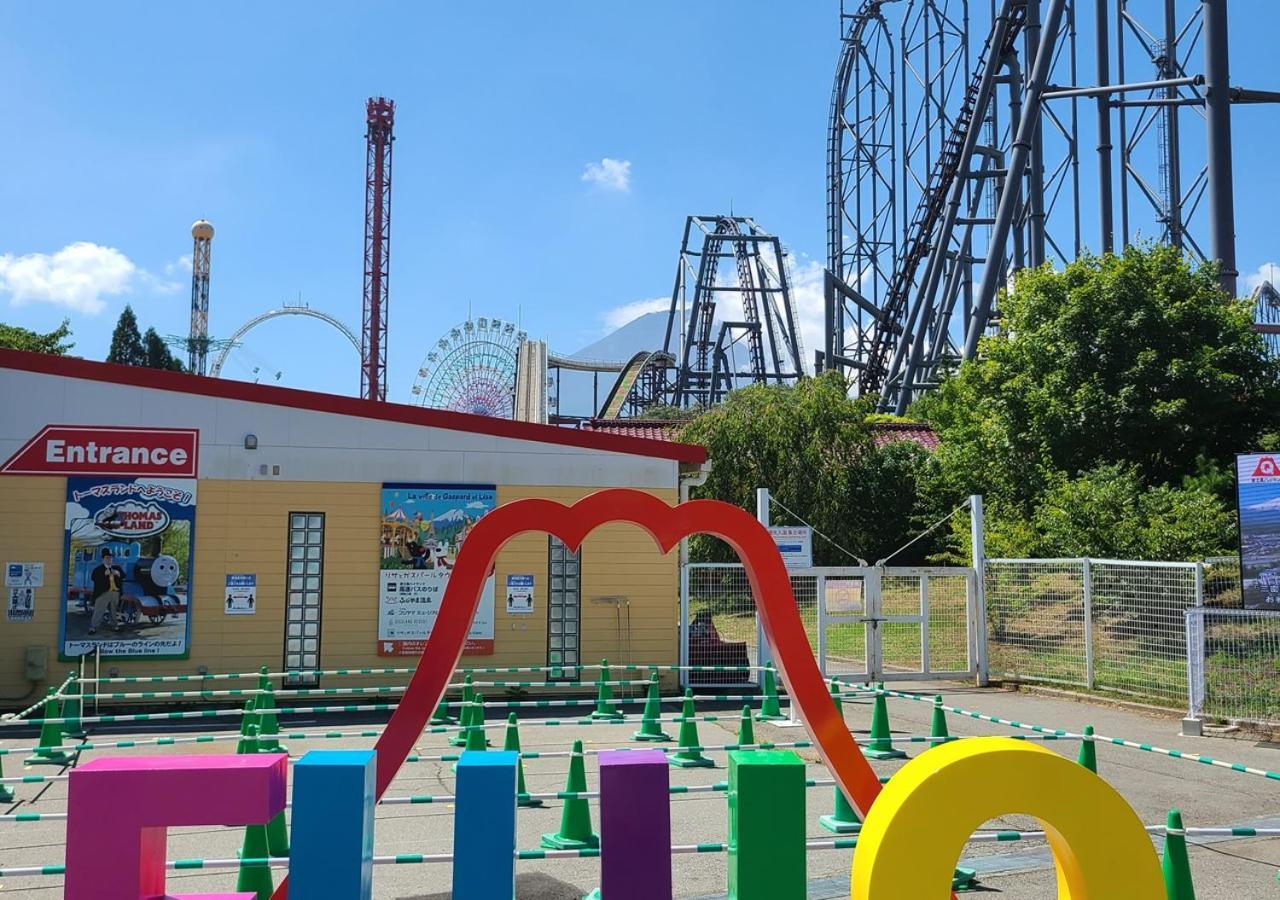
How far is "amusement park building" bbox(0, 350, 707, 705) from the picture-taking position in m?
14.8

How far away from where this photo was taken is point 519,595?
15969 mm

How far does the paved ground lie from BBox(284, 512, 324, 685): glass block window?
3.10 m

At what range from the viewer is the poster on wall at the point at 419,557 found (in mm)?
15547

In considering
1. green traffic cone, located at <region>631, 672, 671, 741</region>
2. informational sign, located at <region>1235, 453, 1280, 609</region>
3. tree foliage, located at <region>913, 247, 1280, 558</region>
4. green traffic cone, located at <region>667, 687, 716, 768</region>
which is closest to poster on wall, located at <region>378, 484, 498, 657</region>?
green traffic cone, located at <region>631, 672, 671, 741</region>

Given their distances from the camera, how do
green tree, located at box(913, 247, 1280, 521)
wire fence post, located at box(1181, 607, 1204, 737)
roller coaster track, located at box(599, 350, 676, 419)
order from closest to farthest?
wire fence post, located at box(1181, 607, 1204, 737), green tree, located at box(913, 247, 1280, 521), roller coaster track, located at box(599, 350, 676, 419)

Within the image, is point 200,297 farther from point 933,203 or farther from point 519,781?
point 519,781

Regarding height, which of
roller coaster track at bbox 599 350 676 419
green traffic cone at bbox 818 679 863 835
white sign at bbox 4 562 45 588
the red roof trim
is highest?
roller coaster track at bbox 599 350 676 419

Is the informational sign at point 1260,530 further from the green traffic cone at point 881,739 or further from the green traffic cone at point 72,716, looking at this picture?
the green traffic cone at point 72,716

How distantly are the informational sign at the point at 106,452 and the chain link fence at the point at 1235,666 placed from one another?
42.7 ft

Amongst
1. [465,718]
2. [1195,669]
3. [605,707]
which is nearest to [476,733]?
[465,718]

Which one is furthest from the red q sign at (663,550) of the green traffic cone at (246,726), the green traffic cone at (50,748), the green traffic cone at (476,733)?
the green traffic cone at (50,748)

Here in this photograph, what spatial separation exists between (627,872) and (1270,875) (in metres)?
4.44

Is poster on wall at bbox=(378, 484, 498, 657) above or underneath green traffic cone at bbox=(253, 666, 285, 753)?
above

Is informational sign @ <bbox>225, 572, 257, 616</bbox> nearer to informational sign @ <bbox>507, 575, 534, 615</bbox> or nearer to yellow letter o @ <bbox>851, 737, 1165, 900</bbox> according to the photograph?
informational sign @ <bbox>507, 575, 534, 615</bbox>
